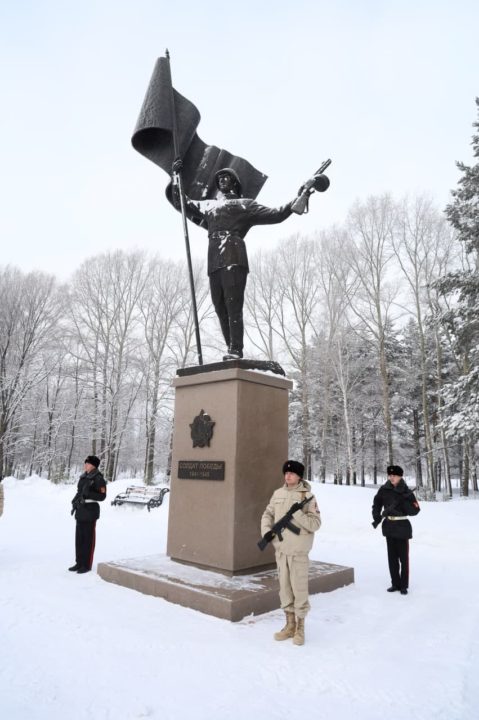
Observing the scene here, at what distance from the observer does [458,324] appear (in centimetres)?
1262

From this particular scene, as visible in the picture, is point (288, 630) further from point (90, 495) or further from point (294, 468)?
point (90, 495)

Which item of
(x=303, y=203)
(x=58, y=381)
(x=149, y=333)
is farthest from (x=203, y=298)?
(x=303, y=203)

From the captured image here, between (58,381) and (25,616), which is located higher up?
(58,381)

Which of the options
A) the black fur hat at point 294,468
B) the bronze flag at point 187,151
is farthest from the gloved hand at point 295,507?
the bronze flag at point 187,151

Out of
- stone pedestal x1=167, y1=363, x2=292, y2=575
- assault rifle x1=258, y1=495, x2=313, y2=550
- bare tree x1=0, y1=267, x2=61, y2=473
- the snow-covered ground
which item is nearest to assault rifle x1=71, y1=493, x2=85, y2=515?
the snow-covered ground

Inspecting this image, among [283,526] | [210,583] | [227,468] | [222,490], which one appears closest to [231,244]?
[227,468]

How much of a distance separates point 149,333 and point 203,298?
362cm

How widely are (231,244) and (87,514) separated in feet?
13.3

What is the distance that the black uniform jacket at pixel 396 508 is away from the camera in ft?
18.2

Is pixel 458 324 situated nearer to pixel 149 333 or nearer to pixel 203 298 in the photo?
pixel 203 298

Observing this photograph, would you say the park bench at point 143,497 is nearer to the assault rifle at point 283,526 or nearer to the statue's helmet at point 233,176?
the statue's helmet at point 233,176

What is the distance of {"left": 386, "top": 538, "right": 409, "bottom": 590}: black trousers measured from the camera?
534cm

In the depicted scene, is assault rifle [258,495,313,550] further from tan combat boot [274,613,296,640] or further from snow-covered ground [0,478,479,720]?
snow-covered ground [0,478,479,720]

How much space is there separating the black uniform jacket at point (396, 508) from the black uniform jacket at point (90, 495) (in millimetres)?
3662
